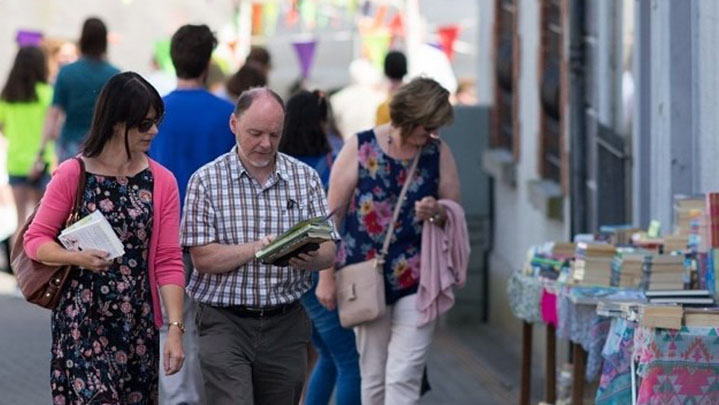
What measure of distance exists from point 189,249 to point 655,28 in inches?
150

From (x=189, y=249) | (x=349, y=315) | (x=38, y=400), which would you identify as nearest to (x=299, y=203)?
(x=189, y=249)

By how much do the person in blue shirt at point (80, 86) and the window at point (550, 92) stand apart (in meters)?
2.78

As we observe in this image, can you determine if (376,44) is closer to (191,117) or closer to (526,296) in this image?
(526,296)

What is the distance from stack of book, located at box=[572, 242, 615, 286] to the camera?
850 cm

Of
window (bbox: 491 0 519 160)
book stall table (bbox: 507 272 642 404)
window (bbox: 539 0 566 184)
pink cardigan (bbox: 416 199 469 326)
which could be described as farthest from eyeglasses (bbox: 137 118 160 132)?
window (bbox: 491 0 519 160)

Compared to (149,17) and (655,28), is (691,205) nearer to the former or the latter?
(655,28)

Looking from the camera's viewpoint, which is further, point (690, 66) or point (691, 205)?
point (690, 66)

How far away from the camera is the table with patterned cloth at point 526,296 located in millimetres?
9094

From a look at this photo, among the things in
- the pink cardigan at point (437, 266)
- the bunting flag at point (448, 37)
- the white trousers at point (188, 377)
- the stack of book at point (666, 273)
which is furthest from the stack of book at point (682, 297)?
the bunting flag at point (448, 37)

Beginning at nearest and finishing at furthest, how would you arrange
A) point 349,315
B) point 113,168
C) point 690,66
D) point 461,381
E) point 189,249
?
1. point 113,168
2. point 189,249
3. point 349,315
4. point 690,66
5. point 461,381

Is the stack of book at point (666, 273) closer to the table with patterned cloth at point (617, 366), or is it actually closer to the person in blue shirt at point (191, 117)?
the table with patterned cloth at point (617, 366)

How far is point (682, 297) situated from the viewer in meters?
7.48

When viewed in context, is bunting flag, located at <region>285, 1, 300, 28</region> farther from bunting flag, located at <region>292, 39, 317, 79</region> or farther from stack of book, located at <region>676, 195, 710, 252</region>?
stack of book, located at <region>676, 195, 710, 252</region>

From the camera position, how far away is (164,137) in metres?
8.32
